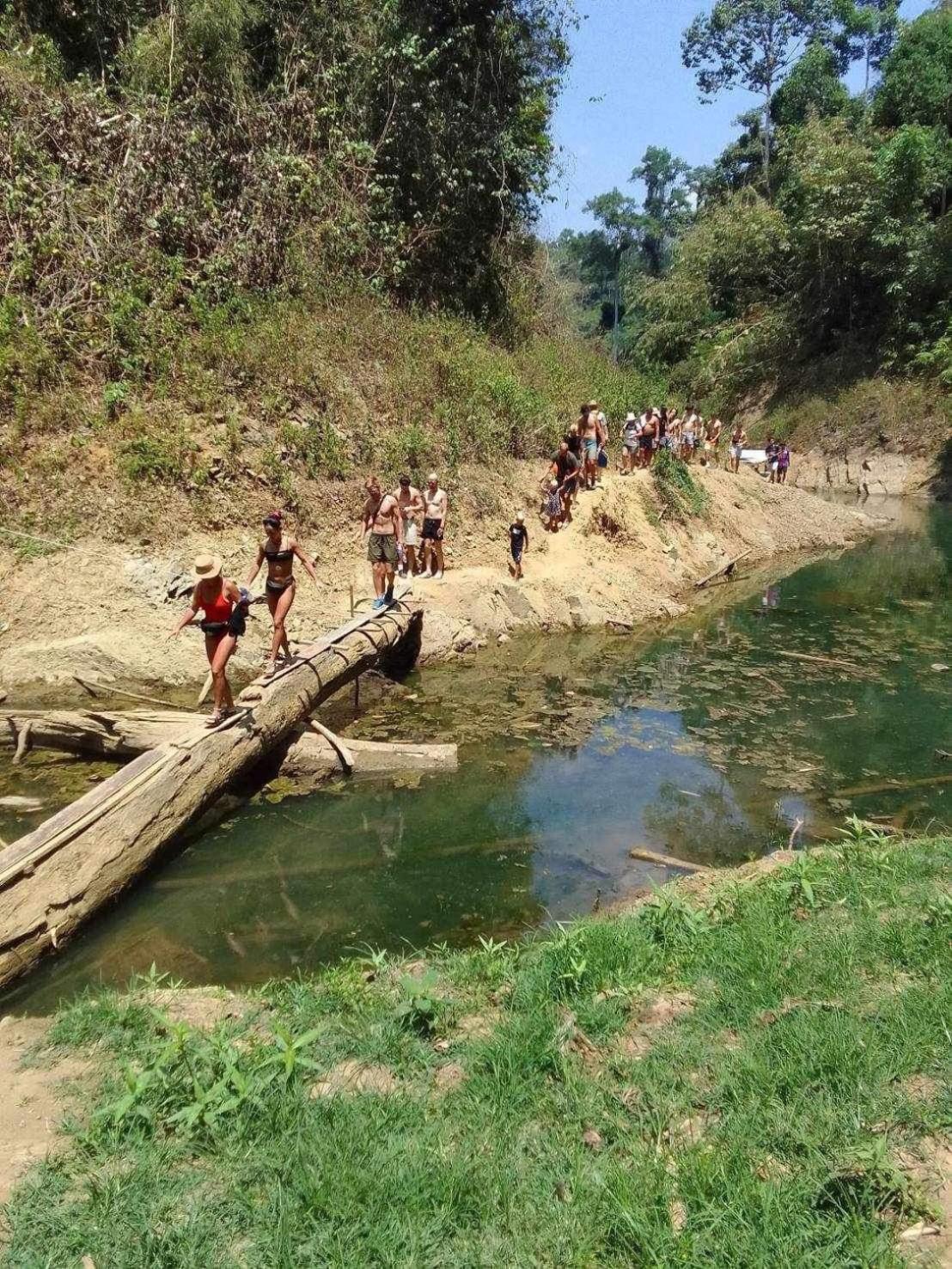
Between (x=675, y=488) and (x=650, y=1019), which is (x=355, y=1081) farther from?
(x=675, y=488)

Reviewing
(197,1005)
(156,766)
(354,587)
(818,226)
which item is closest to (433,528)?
(354,587)

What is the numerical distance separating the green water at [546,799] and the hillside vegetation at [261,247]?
5.11 metres

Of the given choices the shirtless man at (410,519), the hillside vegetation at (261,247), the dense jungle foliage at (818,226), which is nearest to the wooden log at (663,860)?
the shirtless man at (410,519)

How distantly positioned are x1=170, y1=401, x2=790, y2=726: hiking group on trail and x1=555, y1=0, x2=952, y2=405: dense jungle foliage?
14458mm

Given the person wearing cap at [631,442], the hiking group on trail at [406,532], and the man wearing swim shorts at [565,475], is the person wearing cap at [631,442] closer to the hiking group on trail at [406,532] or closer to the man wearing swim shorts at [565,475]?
the hiking group on trail at [406,532]

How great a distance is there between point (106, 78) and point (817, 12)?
4232 centimetres

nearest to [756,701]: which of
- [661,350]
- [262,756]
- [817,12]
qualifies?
[262,756]

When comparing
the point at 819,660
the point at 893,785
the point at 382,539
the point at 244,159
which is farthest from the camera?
the point at 244,159

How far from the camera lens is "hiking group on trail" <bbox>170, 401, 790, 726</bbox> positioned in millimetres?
7750

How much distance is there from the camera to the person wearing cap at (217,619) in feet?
25.0

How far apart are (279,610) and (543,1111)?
611cm

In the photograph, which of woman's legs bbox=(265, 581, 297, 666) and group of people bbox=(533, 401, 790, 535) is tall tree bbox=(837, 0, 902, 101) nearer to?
group of people bbox=(533, 401, 790, 535)

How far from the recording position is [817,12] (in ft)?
141

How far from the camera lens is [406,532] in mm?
13789
